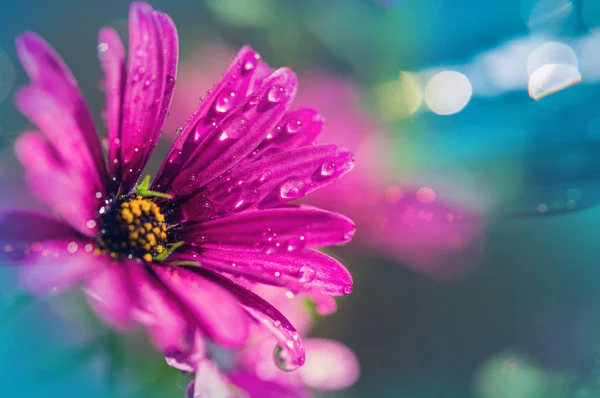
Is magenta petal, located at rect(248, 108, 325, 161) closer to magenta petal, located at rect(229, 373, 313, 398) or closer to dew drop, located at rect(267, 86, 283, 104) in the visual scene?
dew drop, located at rect(267, 86, 283, 104)

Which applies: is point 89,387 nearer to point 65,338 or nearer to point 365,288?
point 65,338

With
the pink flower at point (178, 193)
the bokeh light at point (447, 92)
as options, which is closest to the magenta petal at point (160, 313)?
the pink flower at point (178, 193)

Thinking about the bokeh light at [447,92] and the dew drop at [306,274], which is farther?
the bokeh light at [447,92]

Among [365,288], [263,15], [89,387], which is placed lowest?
[89,387]

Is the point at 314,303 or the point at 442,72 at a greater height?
the point at 442,72

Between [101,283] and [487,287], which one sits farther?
[487,287]

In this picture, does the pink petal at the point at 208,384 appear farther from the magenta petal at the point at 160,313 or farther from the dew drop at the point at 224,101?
the dew drop at the point at 224,101

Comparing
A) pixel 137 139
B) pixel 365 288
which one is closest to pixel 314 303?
pixel 365 288
